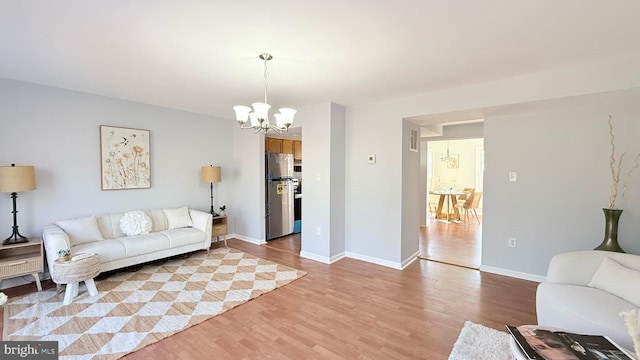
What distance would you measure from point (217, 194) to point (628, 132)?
579 centimetres

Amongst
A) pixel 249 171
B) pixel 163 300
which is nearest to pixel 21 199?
pixel 163 300

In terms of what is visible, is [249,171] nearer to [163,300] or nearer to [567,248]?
[163,300]

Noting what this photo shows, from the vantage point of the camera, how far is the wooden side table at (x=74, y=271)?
8.81 feet

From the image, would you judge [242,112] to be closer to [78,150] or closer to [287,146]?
[78,150]

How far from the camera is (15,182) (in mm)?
2893

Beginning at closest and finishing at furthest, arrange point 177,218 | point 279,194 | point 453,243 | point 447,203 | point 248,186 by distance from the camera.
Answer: point 177,218, point 453,243, point 248,186, point 279,194, point 447,203

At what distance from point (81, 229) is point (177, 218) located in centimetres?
116

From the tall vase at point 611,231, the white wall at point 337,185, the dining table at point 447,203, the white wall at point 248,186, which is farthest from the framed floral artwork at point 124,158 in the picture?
the dining table at point 447,203

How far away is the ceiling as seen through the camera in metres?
1.74

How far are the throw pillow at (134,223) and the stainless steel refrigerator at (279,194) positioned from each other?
1.96m

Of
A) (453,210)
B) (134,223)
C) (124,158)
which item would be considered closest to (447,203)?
(453,210)

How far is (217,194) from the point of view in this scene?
526 centimetres

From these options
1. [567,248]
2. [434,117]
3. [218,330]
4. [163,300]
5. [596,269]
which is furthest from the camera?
[434,117]

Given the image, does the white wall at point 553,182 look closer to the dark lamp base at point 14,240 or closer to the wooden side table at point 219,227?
the wooden side table at point 219,227
